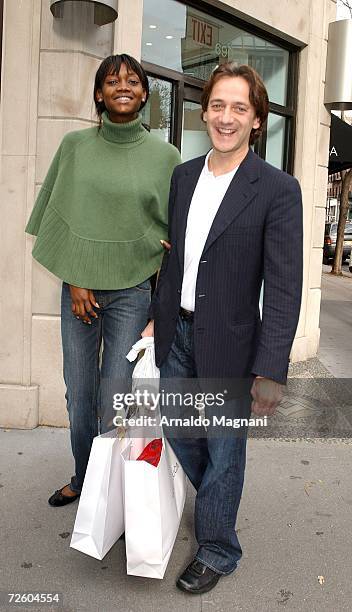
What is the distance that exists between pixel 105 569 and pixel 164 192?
167cm

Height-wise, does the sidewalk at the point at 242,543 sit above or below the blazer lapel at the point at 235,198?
below

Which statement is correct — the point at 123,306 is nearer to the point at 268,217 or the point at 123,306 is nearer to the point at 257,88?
the point at 268,217

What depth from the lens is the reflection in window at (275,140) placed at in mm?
7090

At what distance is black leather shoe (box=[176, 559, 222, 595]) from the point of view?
2705mm

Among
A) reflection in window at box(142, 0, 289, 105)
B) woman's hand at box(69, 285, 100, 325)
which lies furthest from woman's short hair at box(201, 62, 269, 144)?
reflection in window at box(142, 0, 289, 105)

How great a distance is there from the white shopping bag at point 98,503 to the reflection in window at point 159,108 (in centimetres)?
369

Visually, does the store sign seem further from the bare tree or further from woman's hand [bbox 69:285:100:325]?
the bare tree

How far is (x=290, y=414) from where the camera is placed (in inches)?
208

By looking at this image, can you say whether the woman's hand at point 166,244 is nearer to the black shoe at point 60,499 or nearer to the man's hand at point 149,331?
the man's hand at point 149,331

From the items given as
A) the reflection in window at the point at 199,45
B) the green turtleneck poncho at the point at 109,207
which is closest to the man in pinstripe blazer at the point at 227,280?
the green turtleneck poncho at the point at 109,207

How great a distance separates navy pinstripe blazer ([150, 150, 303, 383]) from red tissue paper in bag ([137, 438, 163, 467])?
33cm

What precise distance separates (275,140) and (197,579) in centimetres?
543

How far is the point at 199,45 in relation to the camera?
20.0 ft

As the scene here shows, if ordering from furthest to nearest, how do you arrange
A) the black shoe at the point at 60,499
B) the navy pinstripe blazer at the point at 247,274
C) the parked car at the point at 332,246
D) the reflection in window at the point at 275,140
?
the parked car at the point at 332,246
the reflection in window at the point at 275,140
the black shoe at the point at 60,499
the navy pinstripe blazer at the point at 247,274
